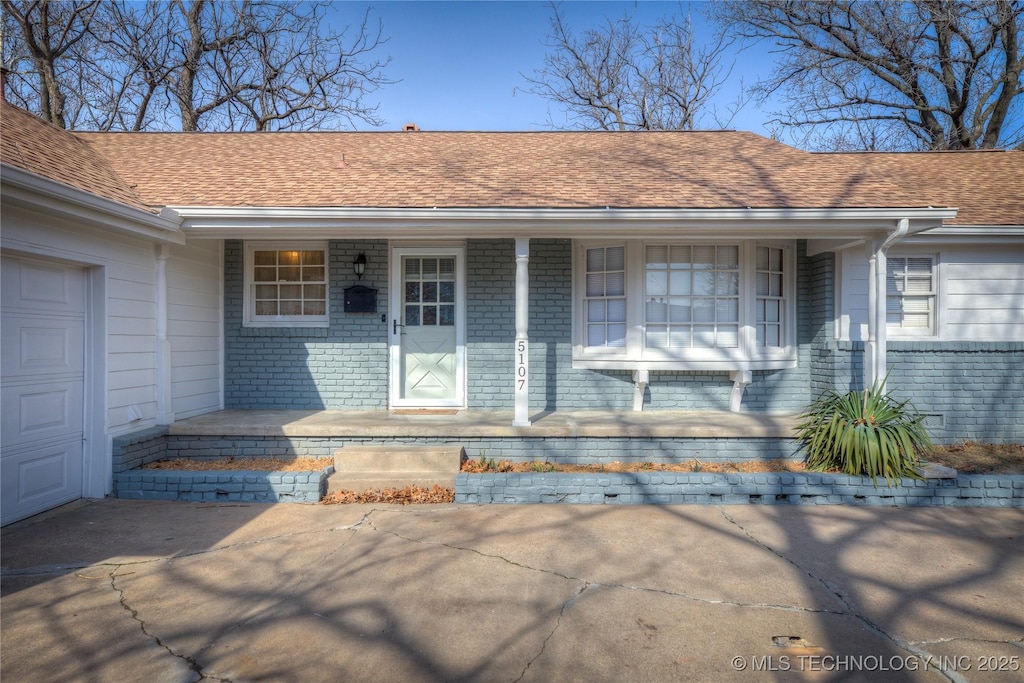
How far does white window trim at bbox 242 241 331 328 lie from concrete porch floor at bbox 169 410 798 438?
132 cm

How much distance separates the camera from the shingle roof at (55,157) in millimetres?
5168

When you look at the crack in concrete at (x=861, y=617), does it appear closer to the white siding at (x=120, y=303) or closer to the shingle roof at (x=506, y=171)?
the shingle roof at (x=506, y=171)

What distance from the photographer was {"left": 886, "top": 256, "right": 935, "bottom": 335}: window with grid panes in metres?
7.34

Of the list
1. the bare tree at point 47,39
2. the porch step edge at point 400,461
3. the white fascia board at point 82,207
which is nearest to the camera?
the white fascia board at point 82,207

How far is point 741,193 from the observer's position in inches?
266

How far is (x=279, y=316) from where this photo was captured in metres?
7.67

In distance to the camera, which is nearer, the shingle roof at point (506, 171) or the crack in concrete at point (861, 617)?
the crack in concrete at point (861, 617)

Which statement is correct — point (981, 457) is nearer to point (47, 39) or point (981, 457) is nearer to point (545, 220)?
point (545, 220)

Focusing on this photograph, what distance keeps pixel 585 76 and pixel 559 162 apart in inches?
532

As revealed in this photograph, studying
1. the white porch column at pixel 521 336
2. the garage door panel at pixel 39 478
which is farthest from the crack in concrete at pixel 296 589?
the garage door panel at pixel 39 478

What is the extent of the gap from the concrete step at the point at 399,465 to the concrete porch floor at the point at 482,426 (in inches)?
11.8

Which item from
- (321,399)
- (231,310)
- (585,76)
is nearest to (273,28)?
(585,76)

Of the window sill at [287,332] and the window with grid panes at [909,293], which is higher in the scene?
the window with grid panes at [909,293]

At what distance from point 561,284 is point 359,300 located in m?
2.66
